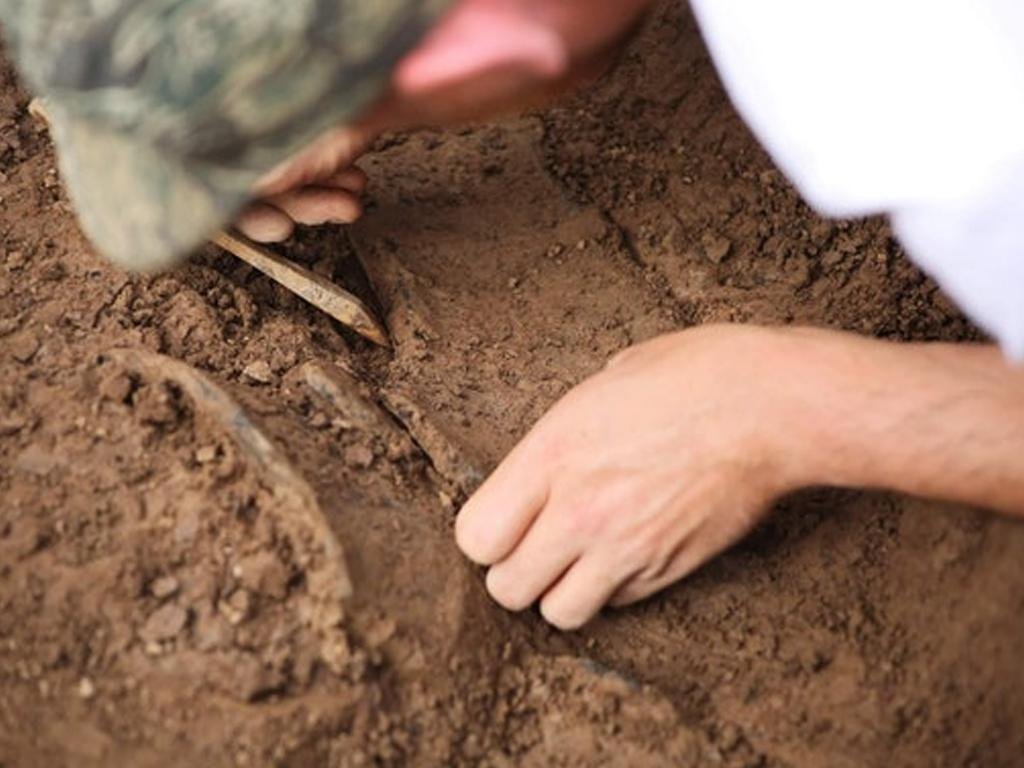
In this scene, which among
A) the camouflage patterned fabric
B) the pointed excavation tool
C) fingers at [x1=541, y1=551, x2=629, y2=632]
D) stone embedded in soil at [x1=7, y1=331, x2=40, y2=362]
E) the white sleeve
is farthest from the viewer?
the pointed excavation tool

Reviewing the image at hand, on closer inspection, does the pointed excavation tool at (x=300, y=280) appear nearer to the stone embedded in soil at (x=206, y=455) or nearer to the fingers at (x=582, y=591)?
the stone embedded in soil at (x=206, y=455)

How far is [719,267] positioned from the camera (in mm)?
2158

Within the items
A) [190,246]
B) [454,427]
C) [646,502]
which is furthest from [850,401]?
[190,246]

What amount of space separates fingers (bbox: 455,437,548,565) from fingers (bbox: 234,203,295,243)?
50 cm

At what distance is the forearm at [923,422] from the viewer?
1.46 meters

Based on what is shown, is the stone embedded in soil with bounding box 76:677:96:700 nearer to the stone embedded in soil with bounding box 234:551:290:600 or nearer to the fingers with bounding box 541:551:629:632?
the stone embedded in soil with bounding box 234:551:290:600

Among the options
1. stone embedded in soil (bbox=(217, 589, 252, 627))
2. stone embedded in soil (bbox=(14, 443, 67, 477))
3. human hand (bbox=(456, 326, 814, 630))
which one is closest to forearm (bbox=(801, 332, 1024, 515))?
human hand (bbox=(456, 326, 814, 630))

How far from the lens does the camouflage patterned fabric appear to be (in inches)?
49.6

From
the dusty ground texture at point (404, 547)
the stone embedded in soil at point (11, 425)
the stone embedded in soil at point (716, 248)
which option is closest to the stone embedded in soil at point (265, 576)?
the dusty ground texture at point (404, 547)

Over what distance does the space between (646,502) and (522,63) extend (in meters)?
0.57

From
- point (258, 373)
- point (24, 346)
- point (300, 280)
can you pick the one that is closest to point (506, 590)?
point (258, 373)

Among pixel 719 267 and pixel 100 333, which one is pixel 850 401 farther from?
pixel 100 333

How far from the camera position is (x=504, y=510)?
1.65 meters

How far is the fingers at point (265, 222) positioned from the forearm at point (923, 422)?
2.54 ft
